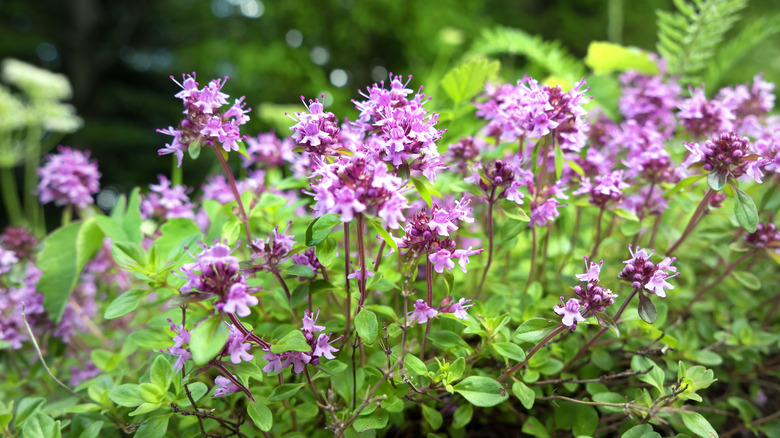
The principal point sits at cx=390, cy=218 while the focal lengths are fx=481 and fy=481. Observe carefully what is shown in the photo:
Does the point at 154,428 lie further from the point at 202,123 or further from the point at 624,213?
the point at 624,213

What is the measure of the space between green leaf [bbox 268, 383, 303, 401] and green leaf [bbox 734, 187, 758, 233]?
0.86 metres

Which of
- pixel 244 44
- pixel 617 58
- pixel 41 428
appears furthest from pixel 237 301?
pixel 244 44

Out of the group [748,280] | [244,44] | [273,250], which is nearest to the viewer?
[273,250]

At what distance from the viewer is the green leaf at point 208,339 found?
64 cm

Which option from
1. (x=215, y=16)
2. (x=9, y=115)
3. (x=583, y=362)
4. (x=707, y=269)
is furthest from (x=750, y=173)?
(x=215, y=16)

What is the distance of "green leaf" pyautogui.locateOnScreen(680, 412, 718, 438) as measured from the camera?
0.83 metres

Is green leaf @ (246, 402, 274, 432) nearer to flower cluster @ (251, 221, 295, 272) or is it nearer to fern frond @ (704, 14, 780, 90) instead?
flower cluster @ (251, 221, 295, 272)

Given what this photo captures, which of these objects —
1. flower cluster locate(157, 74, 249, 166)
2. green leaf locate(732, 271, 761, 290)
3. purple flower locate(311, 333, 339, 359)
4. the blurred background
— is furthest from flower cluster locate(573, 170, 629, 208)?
the blurred background

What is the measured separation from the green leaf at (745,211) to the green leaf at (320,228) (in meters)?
0.75

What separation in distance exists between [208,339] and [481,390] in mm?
462

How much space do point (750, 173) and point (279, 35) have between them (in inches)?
245

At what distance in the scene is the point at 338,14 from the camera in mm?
6047

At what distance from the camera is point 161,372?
2.81ft

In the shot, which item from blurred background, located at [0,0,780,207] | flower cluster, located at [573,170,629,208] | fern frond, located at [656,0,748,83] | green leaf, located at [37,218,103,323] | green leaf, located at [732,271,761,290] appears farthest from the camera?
blurred background, located at [0,0,780,207]
